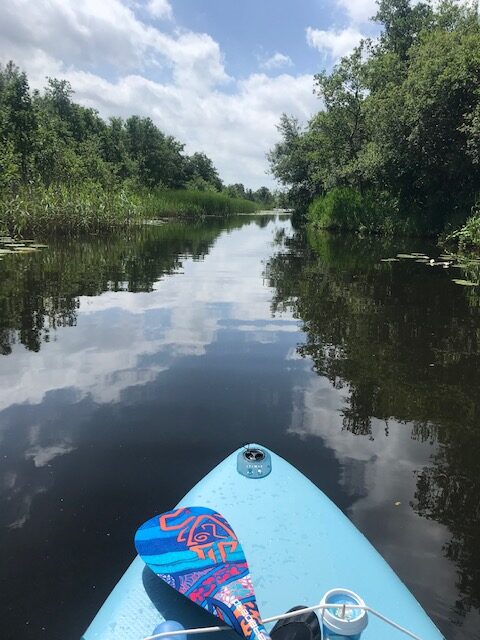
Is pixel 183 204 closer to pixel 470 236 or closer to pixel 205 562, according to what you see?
pixel 470 236

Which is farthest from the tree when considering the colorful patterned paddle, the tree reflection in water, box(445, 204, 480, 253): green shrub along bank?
the colorful patterned paddle

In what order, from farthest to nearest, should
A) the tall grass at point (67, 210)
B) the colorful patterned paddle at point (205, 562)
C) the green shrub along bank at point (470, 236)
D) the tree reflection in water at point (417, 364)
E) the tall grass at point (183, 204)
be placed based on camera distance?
the tall grass at point (183, 204) < the tall grass at point (67, 210) < the green shrub along bank at point (470, 236) < the tree reflection in water at point (417, 364) < the colorful patterned paddle at point (205, 562)

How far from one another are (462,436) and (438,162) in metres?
15.8

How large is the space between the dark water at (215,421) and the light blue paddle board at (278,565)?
41cm

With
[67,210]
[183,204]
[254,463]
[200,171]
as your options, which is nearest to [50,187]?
[67,210]

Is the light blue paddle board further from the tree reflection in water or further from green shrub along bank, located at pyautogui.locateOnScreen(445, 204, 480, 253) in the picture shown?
green shrub along bank, located at pyautogui.locateOnScreen(445, 204, 480, 253)

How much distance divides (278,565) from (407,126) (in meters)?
17.2

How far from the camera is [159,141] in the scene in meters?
48.7

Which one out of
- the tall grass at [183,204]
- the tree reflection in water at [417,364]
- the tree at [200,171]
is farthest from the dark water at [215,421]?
the tree at [200,171]

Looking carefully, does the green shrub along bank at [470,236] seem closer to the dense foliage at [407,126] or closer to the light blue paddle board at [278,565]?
the dense foliage at [407,126]

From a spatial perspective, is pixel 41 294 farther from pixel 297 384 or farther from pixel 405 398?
pixel 405 398

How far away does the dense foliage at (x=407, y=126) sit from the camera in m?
14.4

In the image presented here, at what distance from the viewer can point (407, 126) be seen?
1588cm

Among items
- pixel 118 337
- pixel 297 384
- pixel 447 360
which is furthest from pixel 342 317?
pixel 118 337
